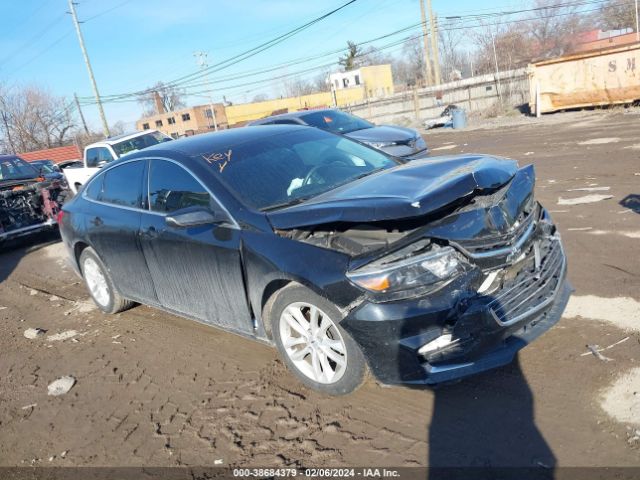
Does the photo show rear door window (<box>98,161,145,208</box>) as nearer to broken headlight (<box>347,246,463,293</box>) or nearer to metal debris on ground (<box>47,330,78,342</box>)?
metal debris on ground (<box>47,330,78,342</box>)

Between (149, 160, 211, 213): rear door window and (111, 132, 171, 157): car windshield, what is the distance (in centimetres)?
968

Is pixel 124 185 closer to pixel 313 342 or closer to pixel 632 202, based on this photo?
pixel 313 342

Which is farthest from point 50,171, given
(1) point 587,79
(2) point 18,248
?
(1) point 587,79

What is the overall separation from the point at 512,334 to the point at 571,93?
18.8m

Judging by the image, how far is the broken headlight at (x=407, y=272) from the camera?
2.87m

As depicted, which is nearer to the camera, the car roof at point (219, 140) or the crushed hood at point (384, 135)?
the car roof at point (219, 140)

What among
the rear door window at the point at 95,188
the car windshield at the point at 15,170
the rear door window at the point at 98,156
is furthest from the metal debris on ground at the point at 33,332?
the rear door window at the point at 98,156

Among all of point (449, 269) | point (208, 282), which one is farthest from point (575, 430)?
point (208, 282)

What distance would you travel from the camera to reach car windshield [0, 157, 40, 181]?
36.7ft

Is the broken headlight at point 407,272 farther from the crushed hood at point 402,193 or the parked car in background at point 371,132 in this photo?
the parked car in background at point 371,132

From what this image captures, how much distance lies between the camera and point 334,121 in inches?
451

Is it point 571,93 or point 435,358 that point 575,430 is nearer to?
point 435,358

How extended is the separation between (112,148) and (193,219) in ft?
36.1

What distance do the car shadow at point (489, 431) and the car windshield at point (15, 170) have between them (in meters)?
11.0
